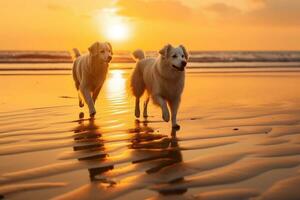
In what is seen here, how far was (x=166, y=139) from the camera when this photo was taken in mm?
5781

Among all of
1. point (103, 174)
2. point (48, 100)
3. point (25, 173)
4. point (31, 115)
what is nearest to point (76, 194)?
point (103, 174)

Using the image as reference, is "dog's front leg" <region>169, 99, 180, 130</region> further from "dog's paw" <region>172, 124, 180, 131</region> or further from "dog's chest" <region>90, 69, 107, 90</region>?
"dog's chest" <region>90, 69, 107, 90</region>

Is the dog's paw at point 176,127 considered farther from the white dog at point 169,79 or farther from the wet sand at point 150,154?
the wet sand at point 150,154

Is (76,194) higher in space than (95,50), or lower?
lower

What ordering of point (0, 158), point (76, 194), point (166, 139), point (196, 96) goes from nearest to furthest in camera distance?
point (76, 194)
point (0, 158)
point (166, 139)
point (196, 96)

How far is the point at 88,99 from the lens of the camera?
329 inches

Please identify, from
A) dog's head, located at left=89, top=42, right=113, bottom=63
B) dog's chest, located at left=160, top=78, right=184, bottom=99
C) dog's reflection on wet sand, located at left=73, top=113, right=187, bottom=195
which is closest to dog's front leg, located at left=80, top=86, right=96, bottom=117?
dog's head, located at left=89, top=42, right=113, bottom=63

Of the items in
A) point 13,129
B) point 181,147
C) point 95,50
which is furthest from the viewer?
point 95,50

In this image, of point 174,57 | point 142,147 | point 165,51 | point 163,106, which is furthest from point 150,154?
point 165,51

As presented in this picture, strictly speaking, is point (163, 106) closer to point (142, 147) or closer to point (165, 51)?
point (165, 51)

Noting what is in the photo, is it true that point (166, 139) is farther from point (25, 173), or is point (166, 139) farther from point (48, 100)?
point (48, 100)

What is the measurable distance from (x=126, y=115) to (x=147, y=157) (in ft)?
11.7

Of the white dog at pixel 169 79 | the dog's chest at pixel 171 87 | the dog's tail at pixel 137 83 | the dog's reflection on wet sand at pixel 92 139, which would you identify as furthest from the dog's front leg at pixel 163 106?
the dog's tail at pixel 137 83

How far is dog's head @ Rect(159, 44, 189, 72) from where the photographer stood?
6785mm
